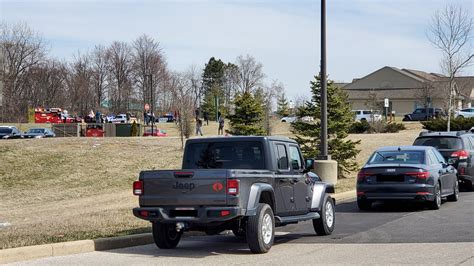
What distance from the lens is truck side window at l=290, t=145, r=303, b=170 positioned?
1239cm

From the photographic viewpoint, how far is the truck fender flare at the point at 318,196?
12758mm

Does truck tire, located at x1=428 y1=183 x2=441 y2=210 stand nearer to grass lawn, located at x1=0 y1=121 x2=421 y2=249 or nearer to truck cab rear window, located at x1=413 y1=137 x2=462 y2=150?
truck cab rear window, located at x1=413 y1=137 x2=462 y2=150

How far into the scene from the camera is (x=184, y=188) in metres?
10.5

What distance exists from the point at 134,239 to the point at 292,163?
3.05m

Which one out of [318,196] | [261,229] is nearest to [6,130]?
[318,196]

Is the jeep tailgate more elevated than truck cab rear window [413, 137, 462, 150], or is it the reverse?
truck cab rear window [413, 137, 462, 150]

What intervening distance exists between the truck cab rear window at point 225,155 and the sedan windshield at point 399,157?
19.9ft

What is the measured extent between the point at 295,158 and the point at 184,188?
9.07 feet

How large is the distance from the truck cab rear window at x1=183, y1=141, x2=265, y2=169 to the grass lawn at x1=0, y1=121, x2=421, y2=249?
13.3ft

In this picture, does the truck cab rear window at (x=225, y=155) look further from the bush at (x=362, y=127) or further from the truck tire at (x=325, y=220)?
the bush at (x=362, y=127)

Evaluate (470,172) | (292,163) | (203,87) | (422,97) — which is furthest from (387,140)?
(203,87)

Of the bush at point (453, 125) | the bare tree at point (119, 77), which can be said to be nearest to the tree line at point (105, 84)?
the bare tree at point (119, 77)

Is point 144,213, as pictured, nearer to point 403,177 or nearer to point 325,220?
point 325,220

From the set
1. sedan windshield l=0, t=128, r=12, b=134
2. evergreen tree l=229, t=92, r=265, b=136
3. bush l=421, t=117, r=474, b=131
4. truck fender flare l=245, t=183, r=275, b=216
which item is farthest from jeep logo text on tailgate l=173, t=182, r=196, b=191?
sedan windshield l=0, t=128, r=12, b=134
